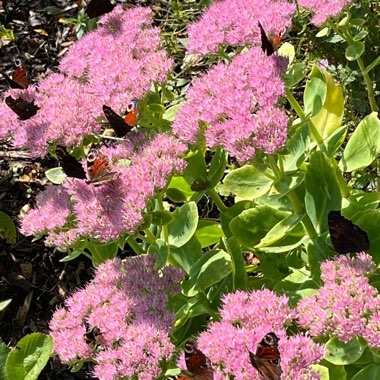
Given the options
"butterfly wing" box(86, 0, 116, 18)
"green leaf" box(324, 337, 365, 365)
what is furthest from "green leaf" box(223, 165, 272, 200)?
"butterfly wing" box(86, 0, 116, 18)

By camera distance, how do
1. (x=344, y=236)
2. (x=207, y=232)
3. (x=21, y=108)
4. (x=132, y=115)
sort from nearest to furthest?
(x=344, y=236)
(x=132, y=115)
(x=21, y=108)
(x=207, y=232)

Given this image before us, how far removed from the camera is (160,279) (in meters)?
2.36

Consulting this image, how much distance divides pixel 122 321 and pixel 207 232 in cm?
69

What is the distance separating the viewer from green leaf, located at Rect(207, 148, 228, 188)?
8.70ft

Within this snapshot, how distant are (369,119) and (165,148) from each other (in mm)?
798

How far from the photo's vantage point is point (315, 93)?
104 inches

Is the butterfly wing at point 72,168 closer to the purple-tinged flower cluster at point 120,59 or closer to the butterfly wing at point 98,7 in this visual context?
the purple-tinged flower cluster at point 120,59

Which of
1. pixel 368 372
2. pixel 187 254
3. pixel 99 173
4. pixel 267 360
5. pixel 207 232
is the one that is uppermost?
pixel 99 173

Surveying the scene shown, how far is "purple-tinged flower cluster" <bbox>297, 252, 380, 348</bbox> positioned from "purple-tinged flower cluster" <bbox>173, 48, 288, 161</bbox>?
425 mm

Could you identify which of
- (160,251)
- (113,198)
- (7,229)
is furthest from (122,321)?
(7,229)

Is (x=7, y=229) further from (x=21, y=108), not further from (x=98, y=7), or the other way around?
(x=98, y=7)

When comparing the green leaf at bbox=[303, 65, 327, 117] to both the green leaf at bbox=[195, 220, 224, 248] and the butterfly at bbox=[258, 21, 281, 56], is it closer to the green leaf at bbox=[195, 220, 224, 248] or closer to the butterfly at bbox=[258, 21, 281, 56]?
the butterfly at bbox=[258, 21, 281, 56]

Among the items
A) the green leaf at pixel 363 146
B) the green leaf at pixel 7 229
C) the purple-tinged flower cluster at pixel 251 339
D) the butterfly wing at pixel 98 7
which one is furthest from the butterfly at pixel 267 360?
the green leaf at pixel 7 229

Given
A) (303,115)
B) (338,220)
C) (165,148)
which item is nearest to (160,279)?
(165,148)
